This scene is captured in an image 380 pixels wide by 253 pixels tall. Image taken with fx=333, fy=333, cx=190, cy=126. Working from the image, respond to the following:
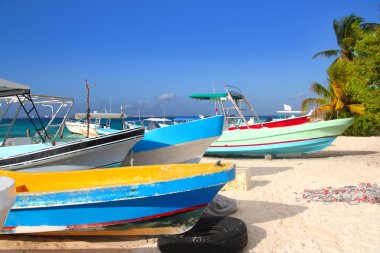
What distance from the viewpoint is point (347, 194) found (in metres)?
7.44

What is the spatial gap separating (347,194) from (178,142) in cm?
448

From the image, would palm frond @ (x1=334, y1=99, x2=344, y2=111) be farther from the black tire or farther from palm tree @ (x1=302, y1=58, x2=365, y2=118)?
the black tire

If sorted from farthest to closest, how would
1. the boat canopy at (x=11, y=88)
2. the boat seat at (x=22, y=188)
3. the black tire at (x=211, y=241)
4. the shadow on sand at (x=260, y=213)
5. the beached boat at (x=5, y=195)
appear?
the boat canopy at (x=11, y=88), the shadow on sand at (x=260, y=213), the boat seat at (x=22, y=188), the black tire at (x=211, y=241), the beached boat at (x=5, y=195)

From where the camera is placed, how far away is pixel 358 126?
22.5 metres

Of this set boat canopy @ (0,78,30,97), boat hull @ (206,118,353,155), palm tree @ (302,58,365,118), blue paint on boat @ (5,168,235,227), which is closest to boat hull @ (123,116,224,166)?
boat canopy @ (0,78,30,97)

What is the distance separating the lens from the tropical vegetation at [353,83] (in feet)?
37.9

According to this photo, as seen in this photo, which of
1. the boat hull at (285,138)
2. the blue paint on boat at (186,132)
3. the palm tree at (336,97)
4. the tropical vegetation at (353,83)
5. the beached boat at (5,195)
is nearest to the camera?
the beached boat at (5,195)

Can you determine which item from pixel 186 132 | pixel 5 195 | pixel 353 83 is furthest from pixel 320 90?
pixel 5 195

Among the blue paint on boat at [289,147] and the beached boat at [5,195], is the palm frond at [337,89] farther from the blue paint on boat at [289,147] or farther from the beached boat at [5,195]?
the beached boat at [5,195]

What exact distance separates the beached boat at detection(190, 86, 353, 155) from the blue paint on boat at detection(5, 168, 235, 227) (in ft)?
30.3

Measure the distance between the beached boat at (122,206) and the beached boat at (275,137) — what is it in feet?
29.9

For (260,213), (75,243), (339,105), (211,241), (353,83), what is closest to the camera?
(211,241)

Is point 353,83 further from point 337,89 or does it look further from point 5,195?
point 5,195

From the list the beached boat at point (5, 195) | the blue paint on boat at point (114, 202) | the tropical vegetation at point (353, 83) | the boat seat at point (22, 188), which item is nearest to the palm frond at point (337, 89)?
the tropical vegetation at point (353, 83)
